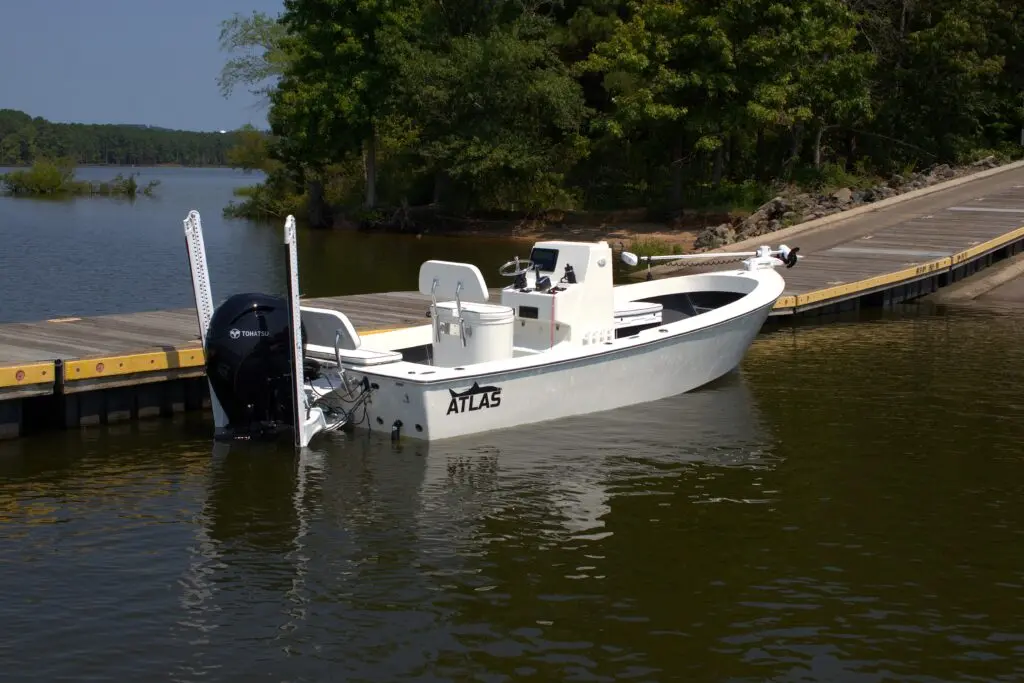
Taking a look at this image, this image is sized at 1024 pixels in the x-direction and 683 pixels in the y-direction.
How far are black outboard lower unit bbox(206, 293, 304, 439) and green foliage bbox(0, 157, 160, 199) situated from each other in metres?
58.9

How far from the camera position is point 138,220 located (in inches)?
1987

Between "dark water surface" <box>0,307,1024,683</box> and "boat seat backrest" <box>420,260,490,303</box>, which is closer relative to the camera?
"dark water surface" <box>0,307,1024,683</box>

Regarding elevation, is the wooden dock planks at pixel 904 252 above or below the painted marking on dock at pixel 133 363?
above

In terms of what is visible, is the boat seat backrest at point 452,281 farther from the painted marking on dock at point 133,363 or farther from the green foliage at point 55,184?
the green foliage at point 55,184

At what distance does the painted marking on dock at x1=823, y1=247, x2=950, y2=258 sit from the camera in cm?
2661

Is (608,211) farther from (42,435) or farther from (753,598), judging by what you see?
(753,598)

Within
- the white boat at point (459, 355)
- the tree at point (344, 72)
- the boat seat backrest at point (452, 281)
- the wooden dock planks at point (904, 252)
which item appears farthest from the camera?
the tree at point (344, 72)

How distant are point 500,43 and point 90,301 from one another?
67.8 feet

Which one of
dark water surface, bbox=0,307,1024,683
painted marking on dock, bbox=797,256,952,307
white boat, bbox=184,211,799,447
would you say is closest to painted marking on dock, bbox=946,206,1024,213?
painted marking on dock, bbox=797,256,952,307

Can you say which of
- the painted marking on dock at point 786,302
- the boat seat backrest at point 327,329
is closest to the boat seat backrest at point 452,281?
the boat seat backrest at point 327,329

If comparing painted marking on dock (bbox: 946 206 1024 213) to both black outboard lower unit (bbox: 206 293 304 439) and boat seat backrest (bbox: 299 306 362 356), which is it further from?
black outboard lower unit (bbox: 206 293 304 439)

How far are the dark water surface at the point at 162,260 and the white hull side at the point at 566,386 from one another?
11.8 m

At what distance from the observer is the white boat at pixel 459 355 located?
43.9 ft

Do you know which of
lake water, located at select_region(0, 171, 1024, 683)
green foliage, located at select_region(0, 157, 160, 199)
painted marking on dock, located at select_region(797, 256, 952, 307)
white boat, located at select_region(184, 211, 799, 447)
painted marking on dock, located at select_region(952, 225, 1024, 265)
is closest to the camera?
lake water, located at select_region(0, 171, 1024, 683)
